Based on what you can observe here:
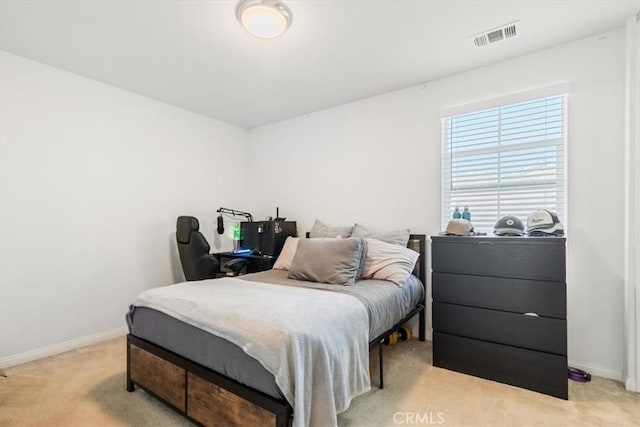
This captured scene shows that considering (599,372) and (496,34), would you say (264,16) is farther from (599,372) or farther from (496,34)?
(599,372)

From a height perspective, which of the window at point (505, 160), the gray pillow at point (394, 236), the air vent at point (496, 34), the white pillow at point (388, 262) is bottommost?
the white pillow at point (388, 262)

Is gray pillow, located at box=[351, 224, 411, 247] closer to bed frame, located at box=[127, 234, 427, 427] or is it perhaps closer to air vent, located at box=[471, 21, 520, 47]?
bed frame, located at box=[127, 234, 427, 427]

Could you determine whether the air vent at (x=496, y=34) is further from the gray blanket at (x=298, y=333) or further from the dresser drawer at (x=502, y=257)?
the gray blanket at (x=298, y=333)

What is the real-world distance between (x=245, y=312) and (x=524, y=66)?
2.89m

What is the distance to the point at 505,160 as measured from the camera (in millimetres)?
2670

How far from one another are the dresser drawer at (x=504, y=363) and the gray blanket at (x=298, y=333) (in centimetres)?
97

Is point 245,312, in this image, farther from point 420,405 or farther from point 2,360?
point 2,360

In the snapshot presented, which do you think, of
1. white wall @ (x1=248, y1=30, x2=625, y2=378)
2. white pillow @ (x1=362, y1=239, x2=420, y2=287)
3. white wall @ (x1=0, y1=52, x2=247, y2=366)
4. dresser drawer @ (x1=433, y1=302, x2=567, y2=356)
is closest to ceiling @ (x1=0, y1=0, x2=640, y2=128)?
white wall @ (x1=248, y1=30, x2=625, y2=378)

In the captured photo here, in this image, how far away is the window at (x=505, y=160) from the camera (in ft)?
8.10

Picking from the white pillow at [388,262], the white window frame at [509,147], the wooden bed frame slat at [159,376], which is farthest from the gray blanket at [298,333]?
the white window frame at [509,147]

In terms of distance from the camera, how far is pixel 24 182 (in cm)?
254

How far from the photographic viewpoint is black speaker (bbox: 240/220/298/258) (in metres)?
3.62

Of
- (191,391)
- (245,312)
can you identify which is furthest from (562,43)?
(191,391)

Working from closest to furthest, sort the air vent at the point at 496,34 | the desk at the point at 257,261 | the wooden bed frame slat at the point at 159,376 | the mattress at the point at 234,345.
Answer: the mattress at the point at 234,345 → the wooden bed frame slat at the point at 159,376 → the air vent at the point at 496,34 → the desk at the point at 257,261
